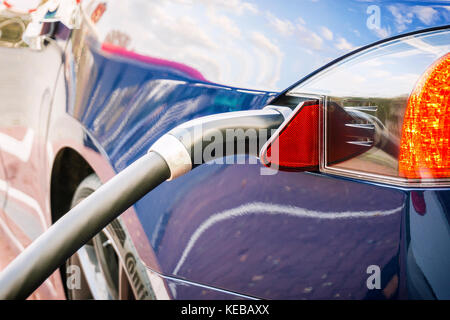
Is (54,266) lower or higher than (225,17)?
lower

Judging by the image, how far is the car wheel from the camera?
82.0 inches

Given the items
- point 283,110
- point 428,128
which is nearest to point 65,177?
point 283,110

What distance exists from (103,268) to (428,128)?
150cm

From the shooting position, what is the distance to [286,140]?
1.27 metres

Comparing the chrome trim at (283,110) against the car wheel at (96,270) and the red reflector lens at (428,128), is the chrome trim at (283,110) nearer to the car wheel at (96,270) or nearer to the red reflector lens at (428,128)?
the red reflector lens at (428,128)

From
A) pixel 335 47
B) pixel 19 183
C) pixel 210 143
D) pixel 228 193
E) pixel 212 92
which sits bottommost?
pixel 19 183

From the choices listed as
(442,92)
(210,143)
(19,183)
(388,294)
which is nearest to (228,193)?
(210,143)

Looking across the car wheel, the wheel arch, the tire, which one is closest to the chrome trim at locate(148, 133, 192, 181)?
the tire

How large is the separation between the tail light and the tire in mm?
753

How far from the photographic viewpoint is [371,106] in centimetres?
119

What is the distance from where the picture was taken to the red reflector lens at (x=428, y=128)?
3.84 ft

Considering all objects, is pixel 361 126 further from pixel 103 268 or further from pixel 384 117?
pixel 103 268

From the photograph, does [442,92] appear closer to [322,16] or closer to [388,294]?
[322,16]
